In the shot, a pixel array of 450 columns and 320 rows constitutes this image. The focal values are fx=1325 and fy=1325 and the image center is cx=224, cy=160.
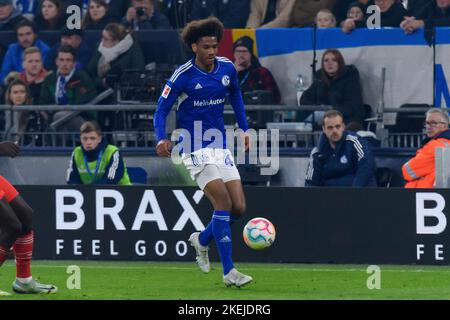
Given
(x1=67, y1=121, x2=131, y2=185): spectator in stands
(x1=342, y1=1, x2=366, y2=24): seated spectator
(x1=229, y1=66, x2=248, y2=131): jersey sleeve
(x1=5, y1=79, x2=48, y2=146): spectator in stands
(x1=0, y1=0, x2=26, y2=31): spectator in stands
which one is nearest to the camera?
(x1=229, y1=66, x2=248, y2=131): jersey sleeve

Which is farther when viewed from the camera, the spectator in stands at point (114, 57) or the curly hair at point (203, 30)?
the spectator in stands at point (114, 57)

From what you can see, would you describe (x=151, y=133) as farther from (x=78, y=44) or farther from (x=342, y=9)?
(x=342, y=9)

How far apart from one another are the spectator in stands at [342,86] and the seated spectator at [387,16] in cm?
45

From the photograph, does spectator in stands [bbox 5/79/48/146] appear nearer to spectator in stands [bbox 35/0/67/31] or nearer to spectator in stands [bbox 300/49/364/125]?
spectator in stands [bbox 35/0/67/31]

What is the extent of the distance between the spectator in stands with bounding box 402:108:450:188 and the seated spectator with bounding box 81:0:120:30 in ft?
16.0

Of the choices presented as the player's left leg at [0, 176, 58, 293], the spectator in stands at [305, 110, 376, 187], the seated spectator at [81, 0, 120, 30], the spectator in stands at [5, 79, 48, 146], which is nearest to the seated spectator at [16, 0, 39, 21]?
the seated spectator at [81, 0, 120, 30]

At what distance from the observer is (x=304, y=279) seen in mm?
11797

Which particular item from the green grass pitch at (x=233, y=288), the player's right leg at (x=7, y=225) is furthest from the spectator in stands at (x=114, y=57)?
the player's right leg at (x=7, y=225)

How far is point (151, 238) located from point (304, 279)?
7.42ft

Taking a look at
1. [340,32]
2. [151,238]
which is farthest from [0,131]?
[340,32]

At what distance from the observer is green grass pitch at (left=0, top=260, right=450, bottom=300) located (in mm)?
10414

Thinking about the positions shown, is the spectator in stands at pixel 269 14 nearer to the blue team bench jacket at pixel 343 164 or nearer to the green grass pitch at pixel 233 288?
the blue team bench jacket at pixel 343 164

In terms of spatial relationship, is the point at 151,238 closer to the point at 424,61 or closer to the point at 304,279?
the point at 304,279

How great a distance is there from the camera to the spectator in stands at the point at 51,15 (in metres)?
16.8
